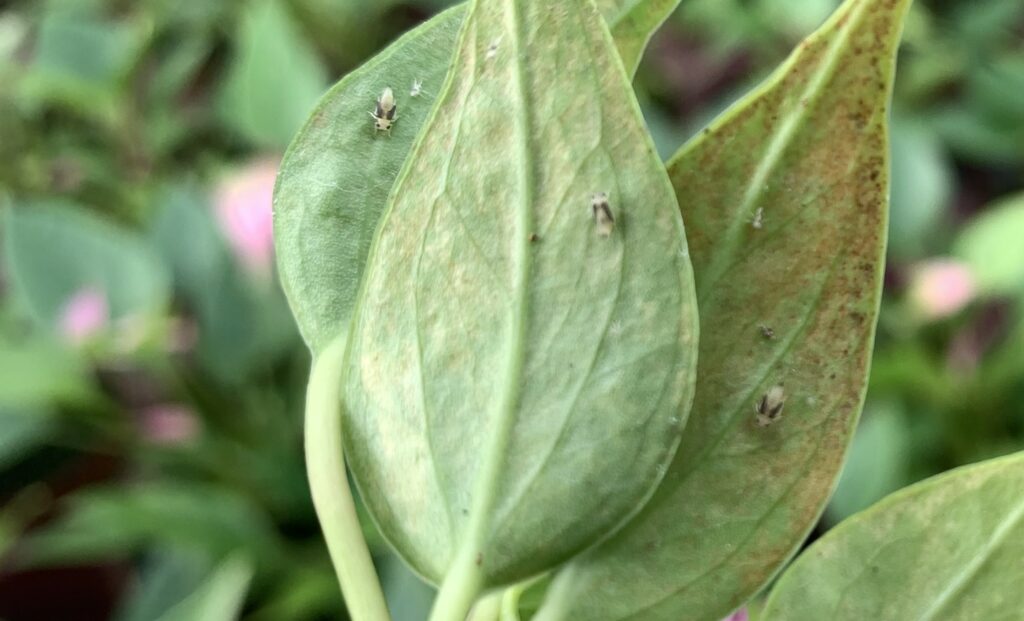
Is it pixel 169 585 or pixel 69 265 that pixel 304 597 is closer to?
pixel 169 585

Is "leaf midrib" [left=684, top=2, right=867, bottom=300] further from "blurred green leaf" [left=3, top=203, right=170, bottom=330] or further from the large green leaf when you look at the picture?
"blurred green leaf" [left=3, top=203, right=170, bottom=330]

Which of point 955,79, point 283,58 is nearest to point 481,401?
point 283,58

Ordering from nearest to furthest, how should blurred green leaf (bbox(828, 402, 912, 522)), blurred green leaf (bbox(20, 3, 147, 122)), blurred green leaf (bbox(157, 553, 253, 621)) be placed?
blurred green leaf (bbox(157, 553, 253, 621))
blurred green leaf (bbox(828, 402, 912, 522))
blurred green leaf (bbox(20, 3, 147, 122))

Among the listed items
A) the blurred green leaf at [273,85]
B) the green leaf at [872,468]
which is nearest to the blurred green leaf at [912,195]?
the green leaf at [872,468]

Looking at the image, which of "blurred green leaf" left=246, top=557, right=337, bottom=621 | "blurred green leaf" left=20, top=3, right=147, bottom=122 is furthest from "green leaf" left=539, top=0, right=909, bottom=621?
"blurred green leaf" left=20, top=3, right=147, bottom=122

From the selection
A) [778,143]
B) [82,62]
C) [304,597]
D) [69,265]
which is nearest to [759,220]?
[778,143]
